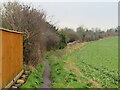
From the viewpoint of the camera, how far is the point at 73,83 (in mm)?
7664

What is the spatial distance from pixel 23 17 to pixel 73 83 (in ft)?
22.0

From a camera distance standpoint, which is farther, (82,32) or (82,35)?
(82,32)

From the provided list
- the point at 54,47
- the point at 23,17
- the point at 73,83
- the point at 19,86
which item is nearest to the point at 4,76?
the point at 19,86

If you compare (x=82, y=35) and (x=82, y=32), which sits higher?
(x=82, y=32)

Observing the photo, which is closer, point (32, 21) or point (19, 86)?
point (19, 86)

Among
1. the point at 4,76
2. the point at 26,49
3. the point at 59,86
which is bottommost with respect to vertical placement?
the point at 59,86

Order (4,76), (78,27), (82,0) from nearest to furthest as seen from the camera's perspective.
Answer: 1. (4,76)
2. (82,0)
3. (78,27)

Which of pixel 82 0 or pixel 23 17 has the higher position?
pixel 82 0

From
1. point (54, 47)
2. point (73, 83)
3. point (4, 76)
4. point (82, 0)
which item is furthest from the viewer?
point (54, 47)

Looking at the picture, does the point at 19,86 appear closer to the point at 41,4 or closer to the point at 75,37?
the point at 41,4

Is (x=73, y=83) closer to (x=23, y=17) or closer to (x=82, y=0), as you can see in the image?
(x=23, y=17)

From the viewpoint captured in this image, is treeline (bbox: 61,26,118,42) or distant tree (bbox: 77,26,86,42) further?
distant tree (bbox: 77,26,86,42)

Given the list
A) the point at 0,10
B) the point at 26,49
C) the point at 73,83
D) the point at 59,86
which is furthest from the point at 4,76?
the point at 0,10

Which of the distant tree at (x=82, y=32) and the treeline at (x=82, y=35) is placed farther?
the distant tree at (x=82, y=32)
